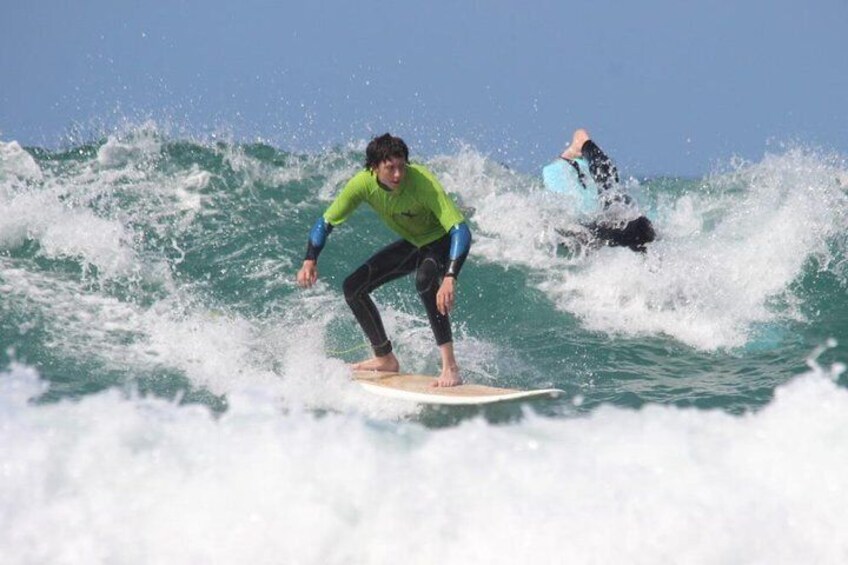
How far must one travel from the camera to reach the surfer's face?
6168 millimetres

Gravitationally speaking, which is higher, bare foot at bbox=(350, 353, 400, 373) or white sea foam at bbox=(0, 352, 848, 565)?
bare foot at bbox=(350, 353, 400, 373)

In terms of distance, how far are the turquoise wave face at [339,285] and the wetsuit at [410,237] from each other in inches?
23.8

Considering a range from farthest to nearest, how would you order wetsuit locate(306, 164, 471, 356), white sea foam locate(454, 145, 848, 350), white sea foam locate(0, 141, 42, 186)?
1. white sea foam locate(0, 141, 42, 186)
2. white sea foam locate(454, 145, 848, 350)
3. wetsuit locate(306, 164, 471, 356)

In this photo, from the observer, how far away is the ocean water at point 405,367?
4324 millimetres

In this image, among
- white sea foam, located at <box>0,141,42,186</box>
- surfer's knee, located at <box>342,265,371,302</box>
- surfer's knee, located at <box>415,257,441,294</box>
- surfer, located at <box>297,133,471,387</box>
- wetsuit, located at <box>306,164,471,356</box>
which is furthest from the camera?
white sea foam, located at <box>0,141,42,186</box>

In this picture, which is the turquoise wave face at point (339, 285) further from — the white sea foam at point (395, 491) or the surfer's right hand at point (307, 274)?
the white sea foam at point (395, 491)

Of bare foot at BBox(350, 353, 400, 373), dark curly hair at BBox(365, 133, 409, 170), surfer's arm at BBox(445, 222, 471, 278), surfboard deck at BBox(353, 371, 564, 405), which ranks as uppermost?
dark curly hair at BBox(365, 133, 409, 170)

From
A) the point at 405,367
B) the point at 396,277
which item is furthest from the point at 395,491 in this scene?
the point at 405,367

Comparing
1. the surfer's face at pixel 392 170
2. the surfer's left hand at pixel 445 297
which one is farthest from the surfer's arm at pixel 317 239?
the surfer's left hand at pixel 445 297

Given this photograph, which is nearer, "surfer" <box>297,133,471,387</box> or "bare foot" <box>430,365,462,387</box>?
"surfer" <box>297,133,471,387</box>

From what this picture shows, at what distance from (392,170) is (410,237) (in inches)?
26.8

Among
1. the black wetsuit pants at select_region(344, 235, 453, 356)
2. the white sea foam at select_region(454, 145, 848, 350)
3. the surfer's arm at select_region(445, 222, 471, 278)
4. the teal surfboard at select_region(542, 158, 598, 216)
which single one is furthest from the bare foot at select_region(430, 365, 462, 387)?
the teal surfboard at select_region(542, 158, 598, 216)

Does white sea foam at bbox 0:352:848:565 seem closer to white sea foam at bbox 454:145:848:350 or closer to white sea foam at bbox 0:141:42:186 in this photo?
white sea foam at bbox 454:145:848:350

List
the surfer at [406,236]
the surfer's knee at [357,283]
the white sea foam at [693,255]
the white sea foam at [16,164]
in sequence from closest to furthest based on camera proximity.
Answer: the surfer at [406,236] → the surfer's knee at [357,283] → the white sea foam at [693,255] → the white sea foam at [16,164]
